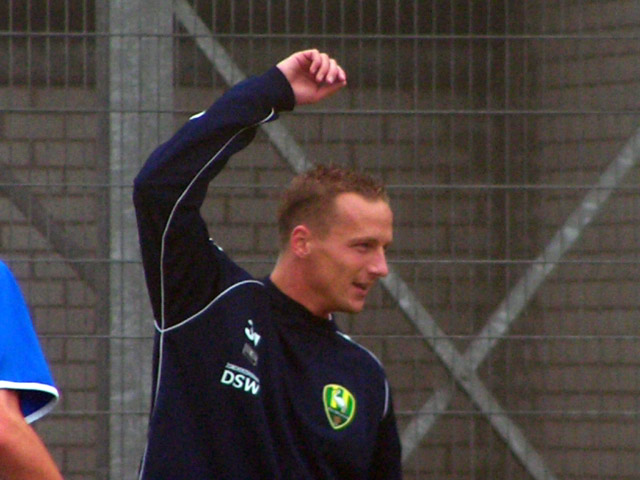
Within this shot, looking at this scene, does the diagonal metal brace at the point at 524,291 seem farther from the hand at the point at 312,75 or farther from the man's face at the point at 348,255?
the hand at the point at 312,75

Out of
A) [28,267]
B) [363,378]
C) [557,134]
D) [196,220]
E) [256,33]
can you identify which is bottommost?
[363,378]

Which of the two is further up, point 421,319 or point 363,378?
point 421,319

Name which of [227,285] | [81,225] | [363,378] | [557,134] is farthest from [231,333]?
[557,134]

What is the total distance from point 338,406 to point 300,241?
38 cm

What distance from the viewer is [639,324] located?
→ 4887mm

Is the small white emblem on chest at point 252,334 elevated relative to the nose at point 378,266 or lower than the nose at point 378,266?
lower

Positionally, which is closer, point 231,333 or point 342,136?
point 231,333

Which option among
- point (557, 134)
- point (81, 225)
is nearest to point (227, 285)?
point (81, 225)

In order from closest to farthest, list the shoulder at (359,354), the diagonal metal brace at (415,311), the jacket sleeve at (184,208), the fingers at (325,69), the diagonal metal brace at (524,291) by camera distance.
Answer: the jacket sleeve at (184,208) → the fingers at (325,69) → the shoulder at (359,354) → the diagonal metal brace at (415,311) → the diagonal metal brace at (524,291)

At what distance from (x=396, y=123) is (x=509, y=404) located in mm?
982

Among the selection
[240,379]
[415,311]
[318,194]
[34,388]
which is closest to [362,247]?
[318,194]

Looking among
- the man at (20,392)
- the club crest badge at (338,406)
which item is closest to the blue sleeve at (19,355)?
the man at (20,392)

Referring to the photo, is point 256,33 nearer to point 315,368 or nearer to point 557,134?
point 557,134

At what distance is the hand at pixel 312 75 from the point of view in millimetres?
3211
